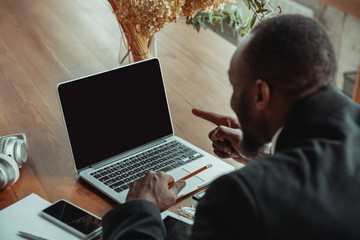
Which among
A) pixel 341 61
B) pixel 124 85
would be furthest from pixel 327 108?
pixel 341 61

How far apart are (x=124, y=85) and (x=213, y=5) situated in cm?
36

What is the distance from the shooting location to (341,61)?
2.31 metres

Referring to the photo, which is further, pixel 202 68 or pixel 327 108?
pixel 202 68

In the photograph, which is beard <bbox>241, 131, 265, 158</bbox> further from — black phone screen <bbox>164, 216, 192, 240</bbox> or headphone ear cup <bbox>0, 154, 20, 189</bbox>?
headphone ear cup <bbox>0, 154, 20, 189</bbox>

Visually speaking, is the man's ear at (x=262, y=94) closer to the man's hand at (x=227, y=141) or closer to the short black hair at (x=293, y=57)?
the short black hair at (x=293, y=57)

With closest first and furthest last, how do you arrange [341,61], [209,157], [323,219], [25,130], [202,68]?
1. [323,219]
2. [209,157]
3. [25,130]
4. [202,68]
5. [341,61]

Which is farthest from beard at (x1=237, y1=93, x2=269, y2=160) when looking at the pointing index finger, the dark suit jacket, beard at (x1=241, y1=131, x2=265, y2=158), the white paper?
the white paper

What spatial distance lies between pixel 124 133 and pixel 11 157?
1.01 ft

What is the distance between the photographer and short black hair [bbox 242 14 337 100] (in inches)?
34.5

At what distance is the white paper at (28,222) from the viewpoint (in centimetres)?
110

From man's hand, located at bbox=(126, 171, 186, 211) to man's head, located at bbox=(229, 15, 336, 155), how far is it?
32 centimetres

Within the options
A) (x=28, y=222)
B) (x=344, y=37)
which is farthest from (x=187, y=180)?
(x=344, y=37)

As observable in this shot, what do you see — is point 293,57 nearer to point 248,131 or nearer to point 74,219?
point 248,131

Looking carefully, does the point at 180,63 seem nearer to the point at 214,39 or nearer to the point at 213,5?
the point at 214,39
